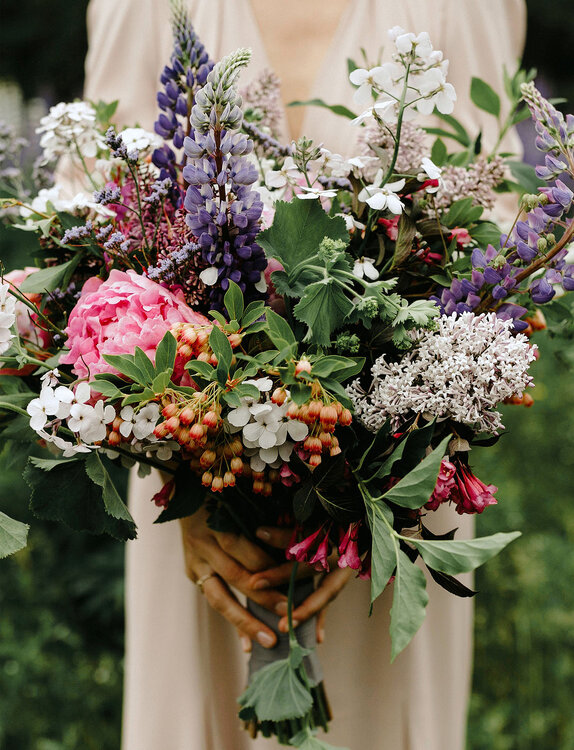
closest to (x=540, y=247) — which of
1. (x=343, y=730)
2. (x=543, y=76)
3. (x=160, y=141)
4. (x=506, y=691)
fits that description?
(x=160, y=141)

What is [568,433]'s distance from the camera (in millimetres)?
2328

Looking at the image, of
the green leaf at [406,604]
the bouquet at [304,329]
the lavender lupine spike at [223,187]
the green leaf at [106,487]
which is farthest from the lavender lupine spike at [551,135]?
the green leaf at [106,487]

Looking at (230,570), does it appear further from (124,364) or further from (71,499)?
(124,364)

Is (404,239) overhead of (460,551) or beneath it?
overhead

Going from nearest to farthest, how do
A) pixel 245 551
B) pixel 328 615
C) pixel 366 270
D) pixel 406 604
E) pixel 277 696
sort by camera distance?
pixel 406 604 → pixel 366 270 → pixel 277 696 → pixel 245 551 → pixel 328 615

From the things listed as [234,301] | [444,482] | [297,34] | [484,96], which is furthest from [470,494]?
[297,34]

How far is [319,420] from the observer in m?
0.58

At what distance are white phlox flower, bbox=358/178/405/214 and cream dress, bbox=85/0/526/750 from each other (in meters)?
0.42

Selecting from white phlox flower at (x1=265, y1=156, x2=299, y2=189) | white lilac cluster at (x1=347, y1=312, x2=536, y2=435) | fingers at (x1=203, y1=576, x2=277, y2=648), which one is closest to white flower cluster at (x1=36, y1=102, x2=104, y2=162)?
white phlox flower at (x1=265, y1=156, x2=299, y2=189)

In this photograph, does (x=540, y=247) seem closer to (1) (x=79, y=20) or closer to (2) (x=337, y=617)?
(2) (x=337, y=617)

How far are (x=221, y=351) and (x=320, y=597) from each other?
0.44 m

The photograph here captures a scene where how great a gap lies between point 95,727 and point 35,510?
4.53 feet

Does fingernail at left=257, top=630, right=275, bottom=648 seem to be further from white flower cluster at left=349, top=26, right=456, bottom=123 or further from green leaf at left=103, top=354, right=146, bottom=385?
white flower cluster at left=349, top=26, right=456, bottom=123

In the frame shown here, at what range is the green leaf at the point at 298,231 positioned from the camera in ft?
2.08
